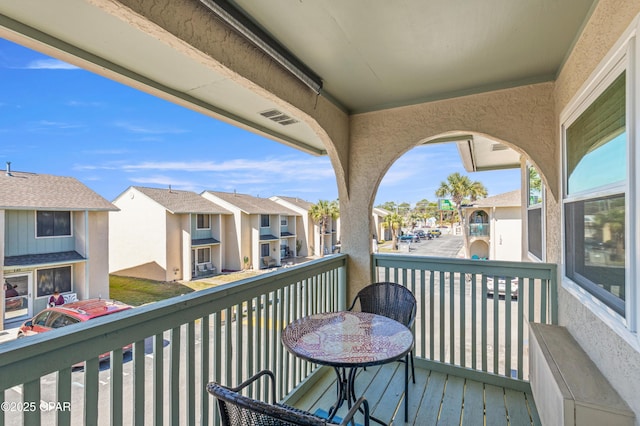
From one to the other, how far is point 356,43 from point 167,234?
12.8 m

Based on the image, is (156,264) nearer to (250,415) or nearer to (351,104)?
(351,104)

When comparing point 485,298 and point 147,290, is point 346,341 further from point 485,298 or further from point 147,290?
point 147,290

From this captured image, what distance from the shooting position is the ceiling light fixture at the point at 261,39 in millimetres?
1661

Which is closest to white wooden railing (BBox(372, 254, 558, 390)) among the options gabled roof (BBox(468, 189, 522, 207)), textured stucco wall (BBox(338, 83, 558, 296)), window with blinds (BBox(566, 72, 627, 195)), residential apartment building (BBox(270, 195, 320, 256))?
textured stucco wall (BBox(338, 83, 558, 296))

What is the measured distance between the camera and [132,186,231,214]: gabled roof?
12.3 metres

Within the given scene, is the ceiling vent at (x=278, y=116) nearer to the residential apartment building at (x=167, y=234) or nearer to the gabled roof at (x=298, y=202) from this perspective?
the residential apartment building at (x=167, y=234)

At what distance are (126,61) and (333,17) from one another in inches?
64.3

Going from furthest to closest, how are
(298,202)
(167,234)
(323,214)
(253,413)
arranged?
1. (298,202)
2. (323,214)
3. (167,234)
4. (253,413)

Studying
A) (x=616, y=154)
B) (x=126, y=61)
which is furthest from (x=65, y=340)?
(x=616, y=154)

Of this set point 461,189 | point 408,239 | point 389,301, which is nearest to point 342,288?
point 389,301

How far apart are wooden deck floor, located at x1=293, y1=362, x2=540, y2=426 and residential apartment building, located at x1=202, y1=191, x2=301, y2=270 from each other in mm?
15141

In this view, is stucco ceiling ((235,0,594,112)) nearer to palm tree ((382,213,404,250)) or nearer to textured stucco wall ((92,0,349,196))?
textured stucco wall ((92,0,349,196))

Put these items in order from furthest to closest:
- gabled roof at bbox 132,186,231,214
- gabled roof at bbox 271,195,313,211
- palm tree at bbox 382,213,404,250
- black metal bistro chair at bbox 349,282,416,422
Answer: palm tree at bbox 382,213,404,250
gabled roof at bbox 271,195,313,211
gabled roof at bbox 132,186,231,214
black metal bistro chair at bbox 349,282,416,422

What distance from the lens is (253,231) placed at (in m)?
18.2
